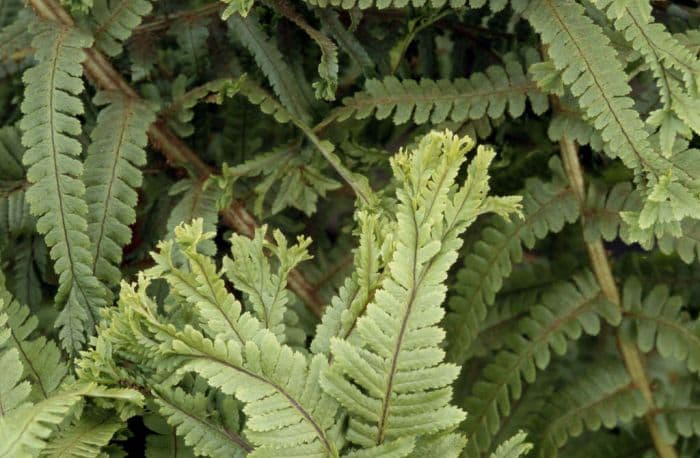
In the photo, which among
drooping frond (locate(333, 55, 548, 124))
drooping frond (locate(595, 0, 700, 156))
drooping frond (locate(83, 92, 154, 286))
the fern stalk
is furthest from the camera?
the fern stalk

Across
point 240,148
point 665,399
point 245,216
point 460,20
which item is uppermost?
point 460,20

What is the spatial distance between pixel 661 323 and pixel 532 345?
8.7 inches

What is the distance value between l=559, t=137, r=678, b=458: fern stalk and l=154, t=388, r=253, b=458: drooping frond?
705mm

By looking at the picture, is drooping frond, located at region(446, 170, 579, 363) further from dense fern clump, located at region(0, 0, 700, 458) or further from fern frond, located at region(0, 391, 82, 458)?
fern frond, located at region(0, 391, 82, 458)

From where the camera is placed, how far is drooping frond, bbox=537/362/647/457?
1.37m

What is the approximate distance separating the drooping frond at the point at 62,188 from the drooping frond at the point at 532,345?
0.62 meters

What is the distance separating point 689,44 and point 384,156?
49 cm

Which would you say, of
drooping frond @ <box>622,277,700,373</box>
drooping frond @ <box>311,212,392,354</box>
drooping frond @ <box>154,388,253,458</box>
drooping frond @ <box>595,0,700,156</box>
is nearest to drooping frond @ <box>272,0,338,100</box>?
drooping frond @ <box>311,212,392,354</box>

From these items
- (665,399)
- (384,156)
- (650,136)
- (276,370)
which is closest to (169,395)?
(276,370)

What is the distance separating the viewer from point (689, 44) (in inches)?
47.7

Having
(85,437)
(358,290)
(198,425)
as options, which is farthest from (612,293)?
(85,437)

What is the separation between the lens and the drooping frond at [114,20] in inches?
48.9

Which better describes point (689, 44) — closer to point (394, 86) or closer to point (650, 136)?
point (650, 136)

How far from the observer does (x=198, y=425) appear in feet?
3.26
